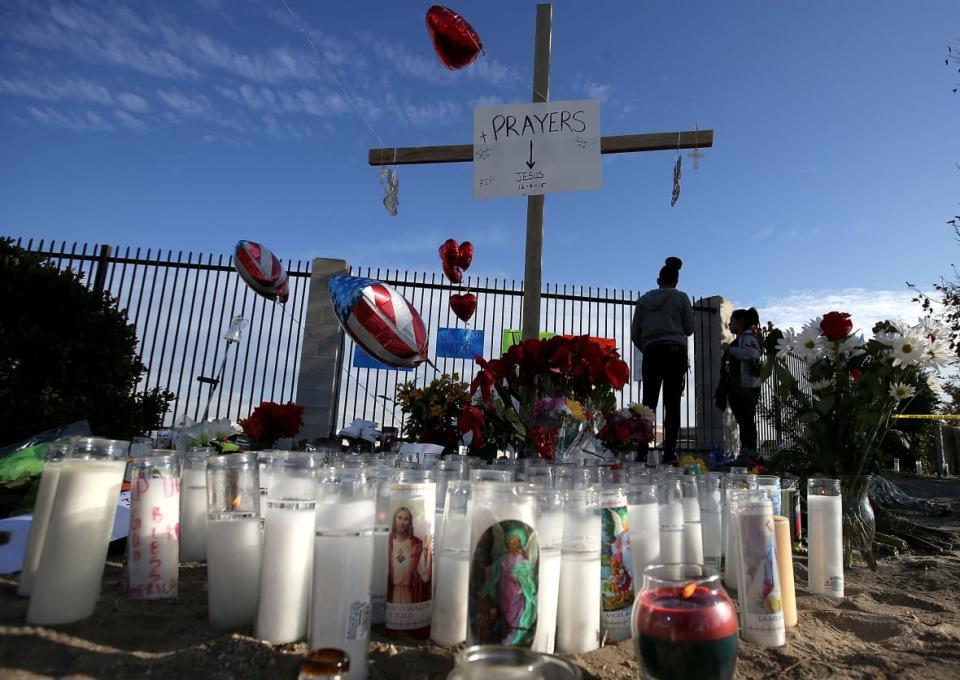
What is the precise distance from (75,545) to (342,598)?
2.43 feet

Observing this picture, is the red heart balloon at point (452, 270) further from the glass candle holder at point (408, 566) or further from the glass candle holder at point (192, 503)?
the glass candle holder at point (408, 566)

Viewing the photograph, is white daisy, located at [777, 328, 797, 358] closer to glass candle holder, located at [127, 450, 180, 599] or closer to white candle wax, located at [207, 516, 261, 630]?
white candle wax, located at [207, 516, 261, 630]

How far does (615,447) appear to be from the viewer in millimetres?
3156

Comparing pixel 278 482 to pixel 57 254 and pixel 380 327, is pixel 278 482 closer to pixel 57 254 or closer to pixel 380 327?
pixel 380 327

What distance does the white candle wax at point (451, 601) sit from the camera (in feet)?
4.23

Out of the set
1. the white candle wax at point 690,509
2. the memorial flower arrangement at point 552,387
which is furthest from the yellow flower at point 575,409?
the white candle wax at point 690,509

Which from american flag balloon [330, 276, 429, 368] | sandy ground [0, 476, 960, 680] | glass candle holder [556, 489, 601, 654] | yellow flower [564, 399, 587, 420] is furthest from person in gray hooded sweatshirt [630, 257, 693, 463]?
glass candle holder [556, 489, 601, 654]

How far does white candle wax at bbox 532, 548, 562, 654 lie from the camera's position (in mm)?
1219

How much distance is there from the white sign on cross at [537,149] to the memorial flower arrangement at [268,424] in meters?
2.08

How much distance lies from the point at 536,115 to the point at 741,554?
3103 mm

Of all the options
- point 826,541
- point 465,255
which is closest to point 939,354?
point 826,541

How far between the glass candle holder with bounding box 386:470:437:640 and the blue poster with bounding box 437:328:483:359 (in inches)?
268

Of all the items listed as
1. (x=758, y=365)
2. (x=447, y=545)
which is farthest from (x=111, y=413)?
(x=758, y=365)

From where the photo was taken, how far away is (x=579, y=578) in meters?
1.27
